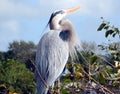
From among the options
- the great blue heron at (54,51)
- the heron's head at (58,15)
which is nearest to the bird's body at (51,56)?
the great blue heron at (54,51)

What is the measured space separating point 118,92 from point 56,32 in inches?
177

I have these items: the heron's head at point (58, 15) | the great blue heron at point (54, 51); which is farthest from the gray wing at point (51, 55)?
the heron's head at point (58, 15)

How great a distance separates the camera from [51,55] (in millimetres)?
6215

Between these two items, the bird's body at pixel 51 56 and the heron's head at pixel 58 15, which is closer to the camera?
the bird's body at pixel 51 56

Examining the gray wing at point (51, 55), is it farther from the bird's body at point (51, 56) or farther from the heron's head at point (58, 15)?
the heron's head at point (58, 15)

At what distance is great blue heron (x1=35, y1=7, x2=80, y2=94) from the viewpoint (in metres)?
6.07

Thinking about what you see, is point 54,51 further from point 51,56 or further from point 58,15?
point 58,15

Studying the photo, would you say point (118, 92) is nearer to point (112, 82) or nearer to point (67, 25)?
point (112, 82)

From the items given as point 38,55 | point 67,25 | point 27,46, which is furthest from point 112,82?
point 27,46

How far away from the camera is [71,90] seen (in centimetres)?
214

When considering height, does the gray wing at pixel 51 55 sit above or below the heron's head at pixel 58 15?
below

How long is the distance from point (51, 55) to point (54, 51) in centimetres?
6

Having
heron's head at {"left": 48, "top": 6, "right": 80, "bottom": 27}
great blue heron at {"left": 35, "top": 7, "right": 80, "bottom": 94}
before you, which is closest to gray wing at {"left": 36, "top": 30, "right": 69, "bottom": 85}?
great blue heron at {"left": 35, "top": 7, "right": 80, "bottom": 94}

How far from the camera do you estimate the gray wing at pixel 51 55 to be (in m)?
6.07
